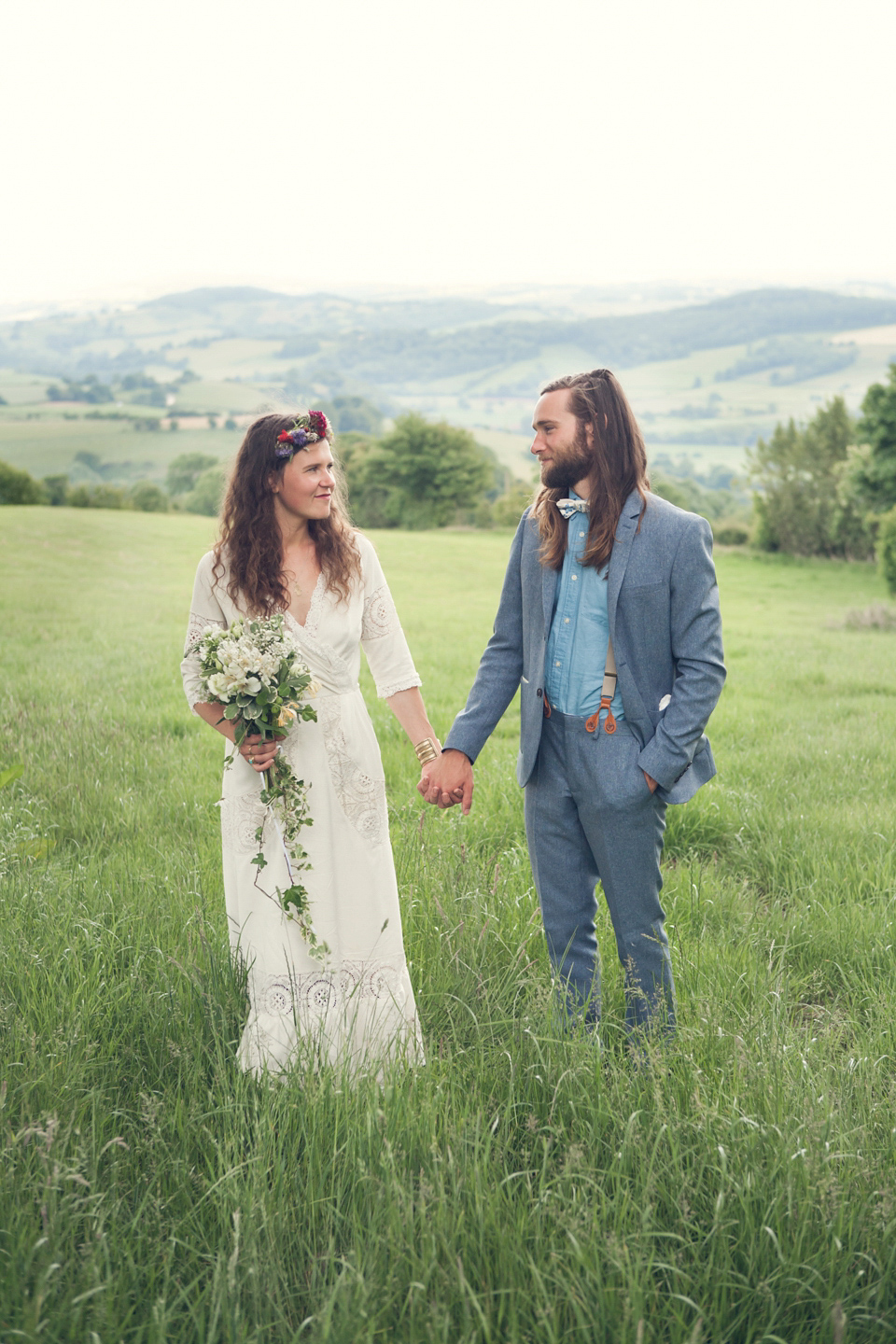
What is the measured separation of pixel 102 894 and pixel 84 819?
5.14 feet

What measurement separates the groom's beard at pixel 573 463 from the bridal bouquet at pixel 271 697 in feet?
3.83

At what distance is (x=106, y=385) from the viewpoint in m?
41.3

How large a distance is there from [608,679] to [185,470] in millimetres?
A: 41971

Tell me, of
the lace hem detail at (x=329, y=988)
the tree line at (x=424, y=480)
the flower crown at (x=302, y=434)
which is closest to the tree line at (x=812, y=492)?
the tree line at (x=424, y=480)

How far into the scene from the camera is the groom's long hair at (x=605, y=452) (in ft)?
10.7

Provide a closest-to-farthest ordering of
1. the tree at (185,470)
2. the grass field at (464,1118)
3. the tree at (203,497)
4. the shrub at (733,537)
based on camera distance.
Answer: the grass field at (464,1118), the tree at (203,497), the tree at (185,470), the shrub at (733,537)

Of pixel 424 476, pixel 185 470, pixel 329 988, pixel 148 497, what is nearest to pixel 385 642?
pixel 329 988

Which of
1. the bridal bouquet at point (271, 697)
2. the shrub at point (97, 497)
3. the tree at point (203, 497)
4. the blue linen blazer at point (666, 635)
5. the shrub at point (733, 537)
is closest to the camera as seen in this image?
the bridal bouquet at point (271, 697)

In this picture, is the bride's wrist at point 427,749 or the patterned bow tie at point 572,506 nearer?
the patterned bow tie at point 572,506

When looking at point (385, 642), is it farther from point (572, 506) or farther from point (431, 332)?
point (431, 332)

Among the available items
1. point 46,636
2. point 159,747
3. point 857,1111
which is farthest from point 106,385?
point 857,1111

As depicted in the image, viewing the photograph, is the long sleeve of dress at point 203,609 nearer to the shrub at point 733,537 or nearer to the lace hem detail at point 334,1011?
the lace hem detail at point 334,1011

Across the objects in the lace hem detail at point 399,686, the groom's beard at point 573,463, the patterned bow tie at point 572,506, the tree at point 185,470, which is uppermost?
the tree at point 185,470

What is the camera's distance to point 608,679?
10.7ft
